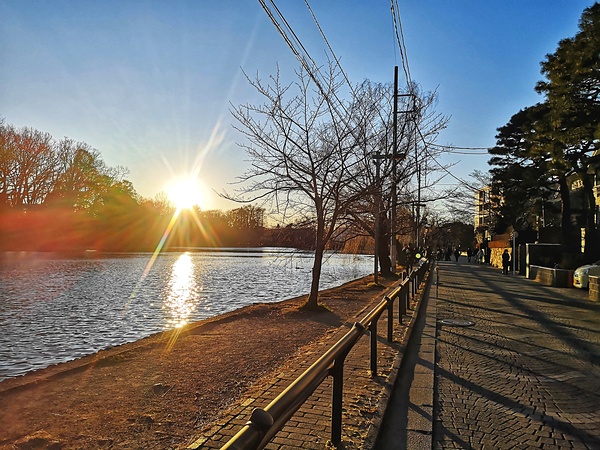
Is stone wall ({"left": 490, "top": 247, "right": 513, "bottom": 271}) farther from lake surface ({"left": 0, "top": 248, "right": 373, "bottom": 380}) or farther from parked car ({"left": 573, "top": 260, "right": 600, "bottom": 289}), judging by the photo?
lake surface ({"left": 0, "top": 248, "right": 373, "bottom": 380})

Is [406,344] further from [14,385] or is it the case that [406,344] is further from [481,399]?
[14,385]

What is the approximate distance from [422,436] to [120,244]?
263 feet

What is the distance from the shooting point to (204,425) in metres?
4.82

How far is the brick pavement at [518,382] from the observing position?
4.38m

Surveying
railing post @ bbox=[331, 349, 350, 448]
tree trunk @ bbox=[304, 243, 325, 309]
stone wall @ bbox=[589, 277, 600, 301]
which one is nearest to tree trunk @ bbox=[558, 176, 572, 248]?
stone wall @ bbox=[589, 277, 600, 301]

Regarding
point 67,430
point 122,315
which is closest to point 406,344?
point 67,430

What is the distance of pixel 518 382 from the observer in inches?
240

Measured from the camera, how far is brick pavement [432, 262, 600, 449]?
438cm

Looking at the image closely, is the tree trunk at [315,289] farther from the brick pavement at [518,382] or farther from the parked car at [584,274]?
the parked car at [584,274]

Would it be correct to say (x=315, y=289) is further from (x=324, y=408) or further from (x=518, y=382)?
(x=324, y=408)

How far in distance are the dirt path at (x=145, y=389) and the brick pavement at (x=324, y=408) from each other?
1.09 ft

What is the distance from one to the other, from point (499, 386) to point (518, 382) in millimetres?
371

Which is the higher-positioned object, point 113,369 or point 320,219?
point 320,219

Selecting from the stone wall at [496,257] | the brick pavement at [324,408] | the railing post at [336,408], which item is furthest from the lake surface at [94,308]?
the stone wall at [496,257]
